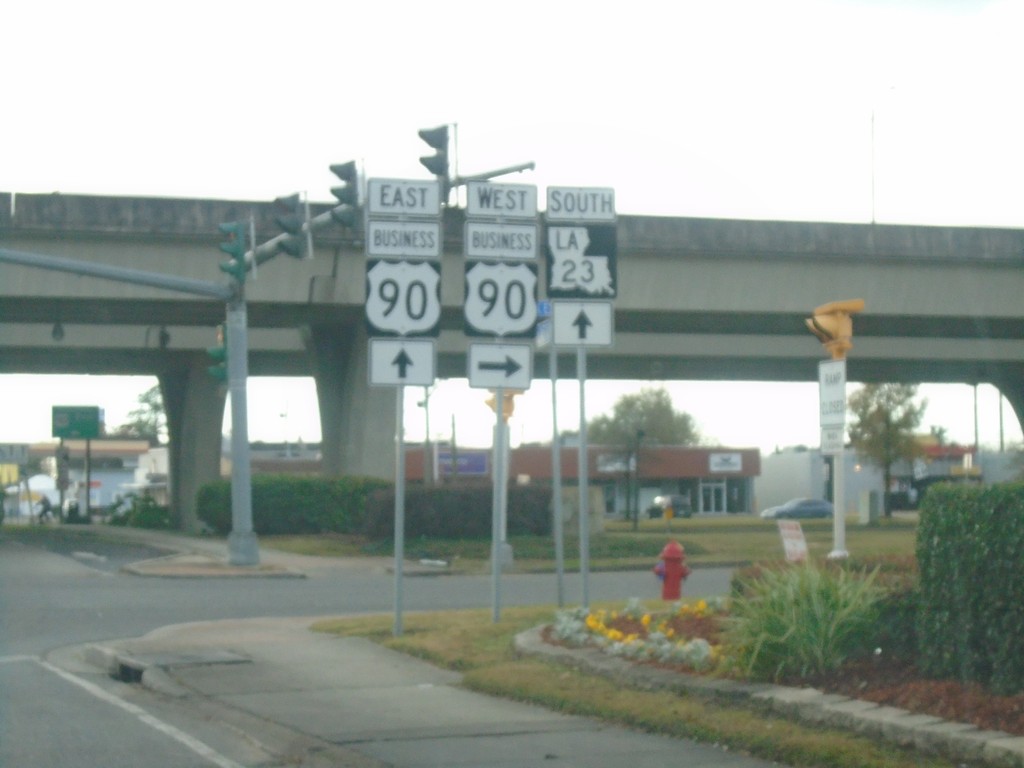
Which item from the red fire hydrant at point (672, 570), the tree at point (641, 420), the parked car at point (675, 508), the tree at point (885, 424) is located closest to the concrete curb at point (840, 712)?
the red fire hydrant at point (672, 570)

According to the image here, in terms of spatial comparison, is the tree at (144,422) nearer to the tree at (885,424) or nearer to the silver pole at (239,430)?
the tree at (885,424)

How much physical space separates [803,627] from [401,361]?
5.70 meters

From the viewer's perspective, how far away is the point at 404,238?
14023mm

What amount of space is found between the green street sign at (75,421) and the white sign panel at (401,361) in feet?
157

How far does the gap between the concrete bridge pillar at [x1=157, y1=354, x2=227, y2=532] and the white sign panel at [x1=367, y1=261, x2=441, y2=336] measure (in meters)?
35.1

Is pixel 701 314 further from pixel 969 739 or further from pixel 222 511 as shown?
pixel 969 739

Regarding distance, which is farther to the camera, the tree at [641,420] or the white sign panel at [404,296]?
the tree at [641,420]

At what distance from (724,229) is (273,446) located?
8003 centimetres

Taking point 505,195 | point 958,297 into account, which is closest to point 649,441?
point 958,297

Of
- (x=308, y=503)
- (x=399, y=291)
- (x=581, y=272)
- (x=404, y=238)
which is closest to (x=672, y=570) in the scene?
(x=581, y=272)

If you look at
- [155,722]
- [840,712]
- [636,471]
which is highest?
[636,471]

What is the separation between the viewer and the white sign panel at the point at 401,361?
45.6ft

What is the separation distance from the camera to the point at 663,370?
176 ft

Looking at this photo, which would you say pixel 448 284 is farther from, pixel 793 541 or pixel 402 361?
pixel 793 541
